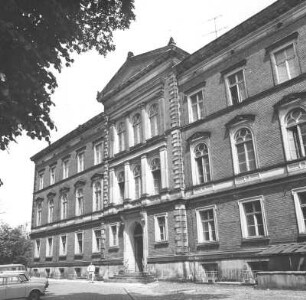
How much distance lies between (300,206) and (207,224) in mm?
6167

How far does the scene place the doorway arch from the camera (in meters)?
27.3

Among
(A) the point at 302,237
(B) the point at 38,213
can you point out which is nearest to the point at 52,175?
(B) the point at 38,213

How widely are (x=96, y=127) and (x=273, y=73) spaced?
18736 mm

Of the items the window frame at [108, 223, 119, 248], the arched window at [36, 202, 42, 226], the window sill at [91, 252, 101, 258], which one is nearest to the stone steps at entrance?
the window frame at [108, 223, 119, 248]

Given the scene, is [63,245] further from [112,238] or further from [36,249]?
[112,238]

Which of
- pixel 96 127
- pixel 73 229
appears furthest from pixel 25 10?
pixel 73 229

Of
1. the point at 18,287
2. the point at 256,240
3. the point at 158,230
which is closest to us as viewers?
the point at 18,287

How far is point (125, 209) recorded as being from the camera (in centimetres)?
2764

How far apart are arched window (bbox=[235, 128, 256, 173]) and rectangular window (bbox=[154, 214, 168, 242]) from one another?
6539 millimetres

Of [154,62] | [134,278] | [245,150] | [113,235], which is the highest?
[154,62]

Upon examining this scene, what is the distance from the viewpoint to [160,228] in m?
25.1

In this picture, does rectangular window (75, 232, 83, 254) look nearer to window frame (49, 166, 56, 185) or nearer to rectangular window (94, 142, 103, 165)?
rectangular window (94, 142, 103, 165)

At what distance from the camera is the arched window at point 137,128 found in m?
28.6

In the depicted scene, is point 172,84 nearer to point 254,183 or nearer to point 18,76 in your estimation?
point 254,183
